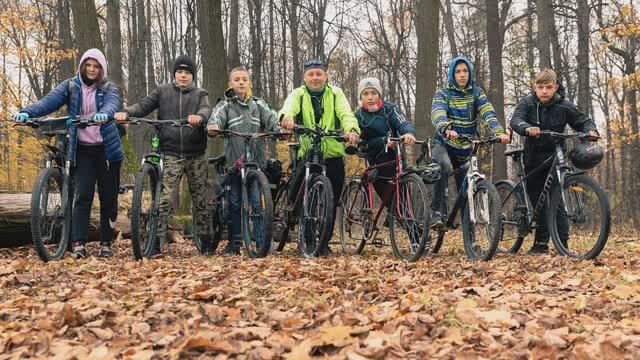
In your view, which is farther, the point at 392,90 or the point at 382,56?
the point at 382,56

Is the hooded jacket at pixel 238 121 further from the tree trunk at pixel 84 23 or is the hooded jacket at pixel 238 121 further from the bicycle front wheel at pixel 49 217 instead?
the tree trunk at pixel 84 23

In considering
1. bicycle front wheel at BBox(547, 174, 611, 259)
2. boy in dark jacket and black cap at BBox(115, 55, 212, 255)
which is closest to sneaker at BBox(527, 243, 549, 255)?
bicycle front wheel at BBox(547, 174, 611, 259)

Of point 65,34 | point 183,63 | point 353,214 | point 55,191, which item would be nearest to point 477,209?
point 353,214

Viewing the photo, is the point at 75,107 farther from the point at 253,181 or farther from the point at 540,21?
the point at 540,21

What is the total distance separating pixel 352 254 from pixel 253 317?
4.10m

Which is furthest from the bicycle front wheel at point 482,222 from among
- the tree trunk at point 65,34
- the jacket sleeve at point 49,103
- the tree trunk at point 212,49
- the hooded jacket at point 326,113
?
the tree trunk at point 65,34

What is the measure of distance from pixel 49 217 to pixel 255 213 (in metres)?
2.05

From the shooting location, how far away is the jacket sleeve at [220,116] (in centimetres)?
710

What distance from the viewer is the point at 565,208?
6348 mm

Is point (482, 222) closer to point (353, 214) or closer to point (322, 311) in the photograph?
point (353, 214)

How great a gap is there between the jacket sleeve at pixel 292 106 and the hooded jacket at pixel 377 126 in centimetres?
83

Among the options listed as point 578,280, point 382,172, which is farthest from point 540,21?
point 578,280

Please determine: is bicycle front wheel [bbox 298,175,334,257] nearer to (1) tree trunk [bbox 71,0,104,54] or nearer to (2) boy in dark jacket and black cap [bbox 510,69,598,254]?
(2) boy in dark jacket and black cap [bbox 510,69,598,254]

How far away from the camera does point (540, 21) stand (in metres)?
16.7
